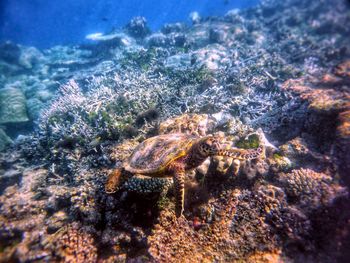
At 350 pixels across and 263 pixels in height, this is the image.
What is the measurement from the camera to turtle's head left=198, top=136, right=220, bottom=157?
258 centimetres

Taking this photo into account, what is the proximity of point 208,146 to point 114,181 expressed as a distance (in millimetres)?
1338

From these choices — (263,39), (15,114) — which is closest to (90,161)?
(15,114)

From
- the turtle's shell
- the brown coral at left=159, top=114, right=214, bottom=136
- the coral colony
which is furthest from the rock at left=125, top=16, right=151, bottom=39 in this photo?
the turtle's shell

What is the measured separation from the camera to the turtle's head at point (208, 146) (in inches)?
102

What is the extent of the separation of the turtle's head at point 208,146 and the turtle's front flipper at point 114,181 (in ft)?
3.73

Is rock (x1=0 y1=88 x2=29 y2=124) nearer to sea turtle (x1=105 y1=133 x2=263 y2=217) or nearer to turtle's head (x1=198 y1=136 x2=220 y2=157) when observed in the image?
sea turtle (x1=105 y1=133 x2=263 y2=217)

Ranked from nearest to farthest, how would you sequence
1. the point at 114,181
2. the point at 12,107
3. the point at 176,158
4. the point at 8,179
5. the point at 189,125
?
the point at 176,158, the point at 114,181, the point at 189,125, the point at 8,179, the point at 12,107

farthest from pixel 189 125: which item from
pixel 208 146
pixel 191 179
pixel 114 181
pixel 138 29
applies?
pixel 138 29

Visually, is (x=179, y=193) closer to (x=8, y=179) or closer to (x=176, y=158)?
(x=176, y=158)

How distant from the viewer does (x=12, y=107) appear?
9.67m

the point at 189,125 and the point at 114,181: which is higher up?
the point at 189,125

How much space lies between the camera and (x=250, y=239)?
2914 mm

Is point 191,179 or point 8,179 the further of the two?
point 8,179

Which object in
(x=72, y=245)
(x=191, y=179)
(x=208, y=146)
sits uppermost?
(x=208, y=146)
